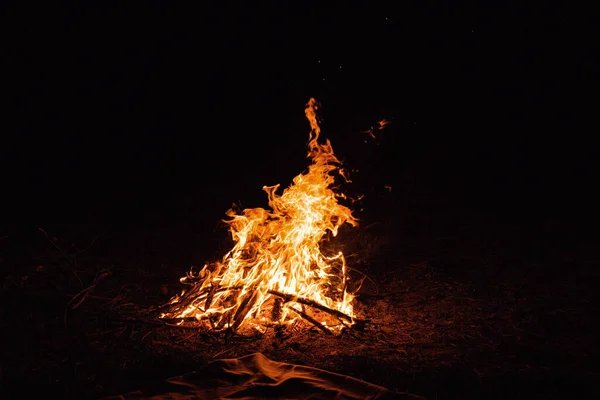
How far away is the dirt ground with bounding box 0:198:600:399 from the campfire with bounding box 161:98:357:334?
234 millimetres

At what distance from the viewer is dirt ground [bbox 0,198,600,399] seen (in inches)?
153

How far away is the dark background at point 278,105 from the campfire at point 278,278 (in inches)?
155

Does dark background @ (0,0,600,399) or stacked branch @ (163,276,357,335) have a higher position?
dark background @ (0,0,600,399)

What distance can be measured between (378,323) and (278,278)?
1191 millimetres

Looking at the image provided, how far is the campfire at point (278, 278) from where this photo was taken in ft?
16.2

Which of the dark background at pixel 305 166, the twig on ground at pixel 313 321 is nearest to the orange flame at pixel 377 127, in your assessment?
the dark background at pixel 305 166

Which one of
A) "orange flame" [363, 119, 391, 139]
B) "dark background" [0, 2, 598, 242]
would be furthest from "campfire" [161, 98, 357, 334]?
"orange flame" [363, 119, 391, 139]

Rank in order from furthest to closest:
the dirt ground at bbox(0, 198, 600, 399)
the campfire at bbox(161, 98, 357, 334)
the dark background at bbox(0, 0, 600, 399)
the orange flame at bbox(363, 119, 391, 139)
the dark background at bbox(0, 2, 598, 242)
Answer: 1. the orange flame at bbox(363, 119, 391, 139)
2. the dark background at bbox(0, 2, 598, 242)
3. the campfire at bbox(161, 98, 357, 334)
4. the dark background at bbox(0, 0, 600, 399)
5. the dirt ground at bbox(0, 198, 600, 399)

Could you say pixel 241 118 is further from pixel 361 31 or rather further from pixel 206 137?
pixel 361 31

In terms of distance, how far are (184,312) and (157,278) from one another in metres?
1.29

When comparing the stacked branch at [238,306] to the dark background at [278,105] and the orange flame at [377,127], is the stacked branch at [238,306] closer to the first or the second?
the dark background at [278,105]

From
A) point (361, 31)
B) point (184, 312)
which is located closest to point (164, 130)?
point (361, 31)

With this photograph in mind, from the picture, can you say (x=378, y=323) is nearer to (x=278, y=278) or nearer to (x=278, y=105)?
(x=278, y=278)

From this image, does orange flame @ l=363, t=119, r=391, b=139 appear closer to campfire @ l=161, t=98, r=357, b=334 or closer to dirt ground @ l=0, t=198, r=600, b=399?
dirt ground @ l=0, t=198, r=600, b=399
